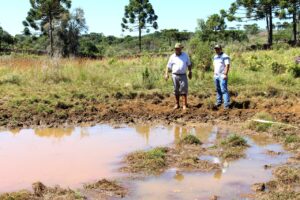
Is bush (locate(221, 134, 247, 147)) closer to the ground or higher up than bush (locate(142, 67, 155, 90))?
closer to the ground

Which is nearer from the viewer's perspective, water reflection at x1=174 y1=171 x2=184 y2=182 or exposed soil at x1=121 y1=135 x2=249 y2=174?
water reflection at x1=174 y1=171 x2=184 y2=182

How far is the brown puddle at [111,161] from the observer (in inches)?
222

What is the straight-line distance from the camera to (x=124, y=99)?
12312 mm

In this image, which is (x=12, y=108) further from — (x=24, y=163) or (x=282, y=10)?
(x=282, y=10)

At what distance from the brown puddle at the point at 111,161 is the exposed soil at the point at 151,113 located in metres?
0.62

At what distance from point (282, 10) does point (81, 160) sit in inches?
1275

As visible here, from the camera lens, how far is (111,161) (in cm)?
692

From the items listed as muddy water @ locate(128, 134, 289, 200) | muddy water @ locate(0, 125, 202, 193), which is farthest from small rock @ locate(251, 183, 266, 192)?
muddy water @ locate(0, 125, 202, 193)

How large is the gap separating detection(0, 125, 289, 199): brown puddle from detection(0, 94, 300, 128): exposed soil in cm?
62

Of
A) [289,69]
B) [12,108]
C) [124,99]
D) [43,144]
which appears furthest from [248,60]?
[43,144]

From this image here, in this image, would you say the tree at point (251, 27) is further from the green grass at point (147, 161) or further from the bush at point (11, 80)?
the green grass at point (147, 161)

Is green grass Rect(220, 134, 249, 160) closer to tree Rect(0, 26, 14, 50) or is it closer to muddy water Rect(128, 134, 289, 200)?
muddy water Rect(128, 134, 289, 200)

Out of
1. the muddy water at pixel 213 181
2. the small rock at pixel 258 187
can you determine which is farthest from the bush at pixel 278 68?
the small rock at pixel 258 187

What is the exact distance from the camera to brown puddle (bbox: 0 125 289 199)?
565cm
